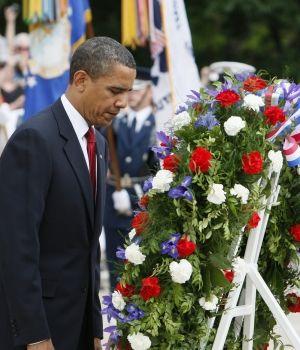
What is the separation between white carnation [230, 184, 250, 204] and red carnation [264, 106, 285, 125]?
1.08 ft

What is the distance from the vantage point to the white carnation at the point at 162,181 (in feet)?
11.7

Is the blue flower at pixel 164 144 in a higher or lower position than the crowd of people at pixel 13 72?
higher

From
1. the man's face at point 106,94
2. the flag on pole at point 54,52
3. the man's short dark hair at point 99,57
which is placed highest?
the man's short dark hair at point 99,57

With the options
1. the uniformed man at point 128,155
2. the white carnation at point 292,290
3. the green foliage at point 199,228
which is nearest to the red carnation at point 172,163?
the green foliage at point 199,228

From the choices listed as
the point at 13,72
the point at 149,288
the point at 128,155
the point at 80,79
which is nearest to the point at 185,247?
the point at 149,288

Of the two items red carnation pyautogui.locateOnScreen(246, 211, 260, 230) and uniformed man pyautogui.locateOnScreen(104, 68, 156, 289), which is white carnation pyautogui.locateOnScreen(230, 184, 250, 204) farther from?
uniformed man pyautogui.locateOnScreen(104, 68, 156, 289)

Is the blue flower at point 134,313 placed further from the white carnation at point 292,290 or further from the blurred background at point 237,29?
the blurred background at point 237,29

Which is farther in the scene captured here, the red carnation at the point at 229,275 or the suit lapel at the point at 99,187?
the red carnation at the point at 229,275

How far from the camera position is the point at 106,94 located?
10.9ft

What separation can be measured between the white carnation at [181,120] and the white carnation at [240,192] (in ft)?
1.09

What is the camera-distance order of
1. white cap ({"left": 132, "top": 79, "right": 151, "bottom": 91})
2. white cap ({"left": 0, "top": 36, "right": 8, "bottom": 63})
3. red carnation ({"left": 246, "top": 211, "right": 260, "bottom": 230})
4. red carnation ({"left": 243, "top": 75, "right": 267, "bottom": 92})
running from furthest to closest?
white cap ({"left": 0, "top": 36, "right": 8, "bottom": 63}), white cap ({"left": 132, "top": 79, "right": 151, "bottom": 91}), red carnation ({"left": 243, "top": 75, "right": 267, "bottom": 92}), red carnation ({"left": 246, "top": 211, "right": 260, "bottom": 230})

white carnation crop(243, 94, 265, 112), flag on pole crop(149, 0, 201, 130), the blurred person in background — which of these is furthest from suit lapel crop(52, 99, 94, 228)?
the blurred person in background

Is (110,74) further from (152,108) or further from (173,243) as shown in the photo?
(152,108)

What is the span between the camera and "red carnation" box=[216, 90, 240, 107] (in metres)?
3.67
